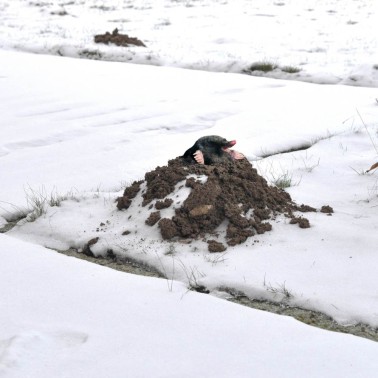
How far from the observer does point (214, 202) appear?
3115 millimetres

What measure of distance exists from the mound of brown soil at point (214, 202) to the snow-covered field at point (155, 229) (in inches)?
3.5

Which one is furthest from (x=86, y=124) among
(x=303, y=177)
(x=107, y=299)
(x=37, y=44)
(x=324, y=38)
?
(x=324, y=38)

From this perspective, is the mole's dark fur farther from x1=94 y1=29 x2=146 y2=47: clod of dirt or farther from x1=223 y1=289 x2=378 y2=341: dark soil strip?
x1=94 y1=29 x2=146 y2=47: clod of dirt

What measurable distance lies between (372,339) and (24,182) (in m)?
2.66

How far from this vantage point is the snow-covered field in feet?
7.00

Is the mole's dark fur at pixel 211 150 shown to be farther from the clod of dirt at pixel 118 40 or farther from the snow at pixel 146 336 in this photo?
the clod of dirt at pixel 118 40

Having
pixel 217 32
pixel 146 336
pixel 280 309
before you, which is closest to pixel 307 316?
pixel 280 309

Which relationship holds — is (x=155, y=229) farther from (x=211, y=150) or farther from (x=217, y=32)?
(x=217, y=32)

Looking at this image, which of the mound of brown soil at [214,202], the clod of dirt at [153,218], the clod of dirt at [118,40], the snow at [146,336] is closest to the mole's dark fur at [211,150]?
the mound of brown soil at [214,202]

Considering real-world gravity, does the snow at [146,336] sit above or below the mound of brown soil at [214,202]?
below

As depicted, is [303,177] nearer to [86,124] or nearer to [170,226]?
[170,226]

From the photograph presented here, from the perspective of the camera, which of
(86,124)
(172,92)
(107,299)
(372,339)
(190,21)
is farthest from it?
(190,21)

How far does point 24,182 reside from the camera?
3992 millimetres

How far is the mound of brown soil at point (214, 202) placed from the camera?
306 cm
